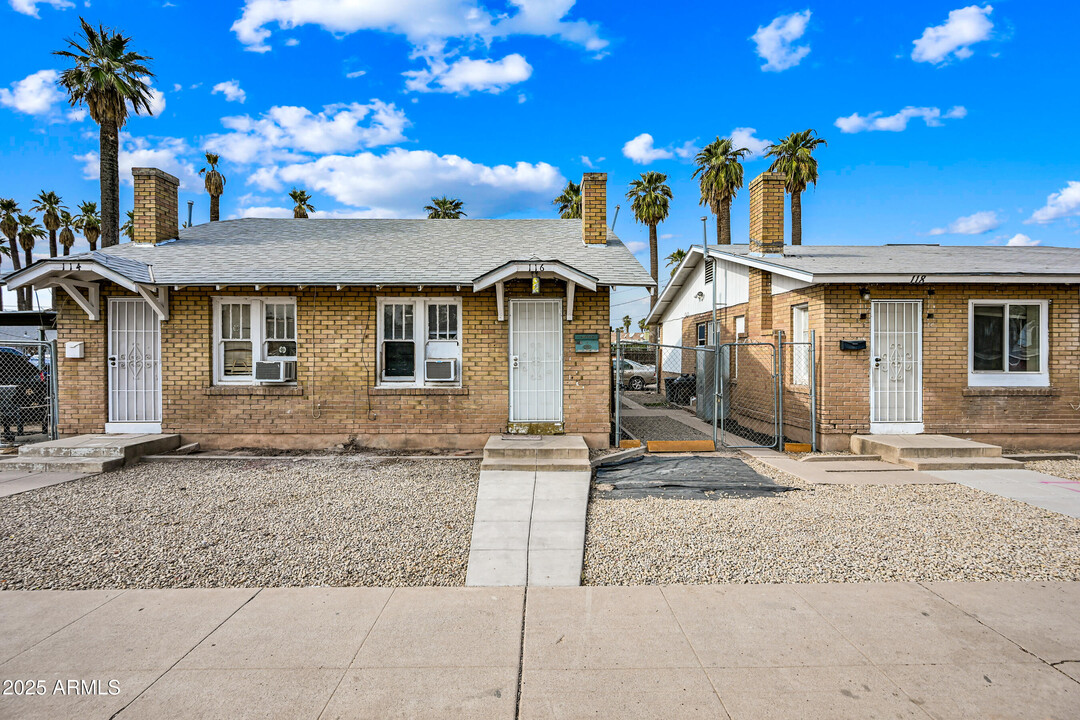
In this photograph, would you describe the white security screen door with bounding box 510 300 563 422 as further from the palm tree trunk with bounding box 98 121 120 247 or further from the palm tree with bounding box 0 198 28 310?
the palm tree with bounding box 0 198 28 310

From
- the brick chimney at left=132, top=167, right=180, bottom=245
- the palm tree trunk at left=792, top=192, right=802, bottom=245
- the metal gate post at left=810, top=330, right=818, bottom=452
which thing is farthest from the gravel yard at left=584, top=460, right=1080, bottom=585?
the palm tree trunk at left=792, top=192, right=802, bottom=245

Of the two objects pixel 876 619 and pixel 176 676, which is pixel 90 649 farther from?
pixel 876 619

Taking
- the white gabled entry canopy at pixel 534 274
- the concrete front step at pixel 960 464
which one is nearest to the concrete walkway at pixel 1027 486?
the concrete front step at pixel 960 464

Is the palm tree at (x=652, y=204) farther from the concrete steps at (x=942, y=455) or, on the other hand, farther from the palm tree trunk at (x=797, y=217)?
the concrete steps at (x=942, y=455)

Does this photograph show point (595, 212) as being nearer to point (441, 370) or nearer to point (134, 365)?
point (441, 370)

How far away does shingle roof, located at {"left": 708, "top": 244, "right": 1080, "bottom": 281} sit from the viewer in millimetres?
9656

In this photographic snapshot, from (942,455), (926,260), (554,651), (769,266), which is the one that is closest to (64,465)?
(554,651)

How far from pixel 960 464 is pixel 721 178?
24.5 m

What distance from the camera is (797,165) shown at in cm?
2909

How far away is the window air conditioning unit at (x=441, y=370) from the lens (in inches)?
388

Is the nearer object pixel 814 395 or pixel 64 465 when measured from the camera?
pixel 64 465

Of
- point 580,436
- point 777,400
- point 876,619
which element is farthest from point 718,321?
point 876,619

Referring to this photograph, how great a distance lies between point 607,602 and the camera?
4.22 meters

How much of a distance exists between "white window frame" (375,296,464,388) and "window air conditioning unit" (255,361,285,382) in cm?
168
